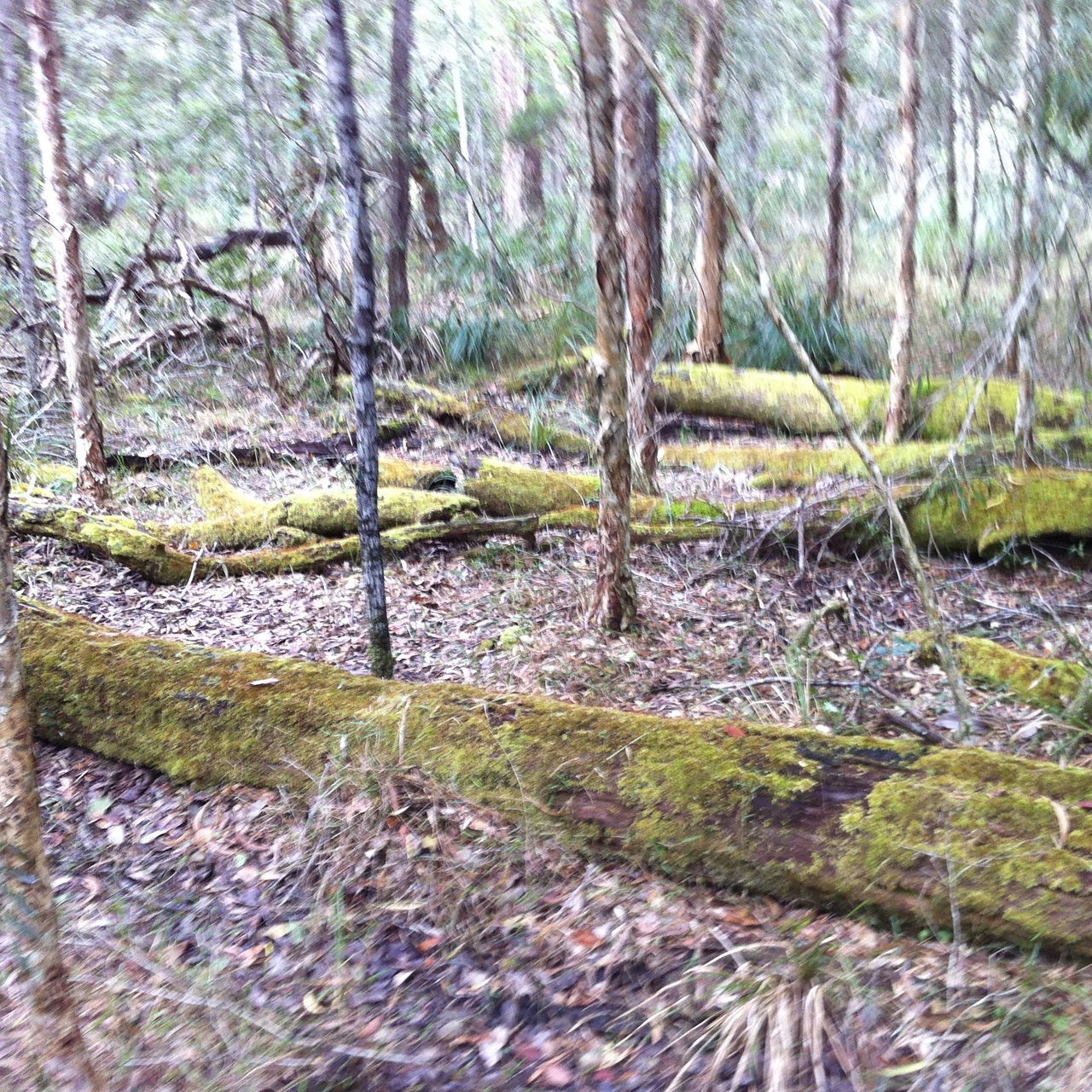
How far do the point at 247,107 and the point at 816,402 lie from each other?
8.17 m

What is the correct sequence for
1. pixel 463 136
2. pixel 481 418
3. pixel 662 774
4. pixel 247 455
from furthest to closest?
pixel 463 136
pixel 481 418
pixel 247 455
pixel 662 774

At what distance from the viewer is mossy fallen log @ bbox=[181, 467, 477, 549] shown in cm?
791

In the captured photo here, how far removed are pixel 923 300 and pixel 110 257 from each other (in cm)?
1405

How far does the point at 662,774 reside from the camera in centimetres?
382

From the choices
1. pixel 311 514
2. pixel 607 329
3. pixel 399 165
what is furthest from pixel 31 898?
pixel 399 165

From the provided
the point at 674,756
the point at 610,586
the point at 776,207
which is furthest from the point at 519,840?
the point at 776,207

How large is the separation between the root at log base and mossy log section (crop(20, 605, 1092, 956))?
5.72 ft

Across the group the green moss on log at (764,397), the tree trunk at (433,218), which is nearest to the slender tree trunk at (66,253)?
the tree trunk at (433,218)

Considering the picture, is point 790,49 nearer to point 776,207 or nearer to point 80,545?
point 776,207

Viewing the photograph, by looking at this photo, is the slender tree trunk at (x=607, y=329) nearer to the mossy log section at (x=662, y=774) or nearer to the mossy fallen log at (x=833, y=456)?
the mossy log section at (x=662, y=774)

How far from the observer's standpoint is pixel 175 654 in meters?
5.06

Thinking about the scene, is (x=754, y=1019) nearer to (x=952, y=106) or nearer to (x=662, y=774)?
(x=662, y=774)

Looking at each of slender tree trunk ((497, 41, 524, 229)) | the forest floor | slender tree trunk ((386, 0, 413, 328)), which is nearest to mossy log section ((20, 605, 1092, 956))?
the forest floor

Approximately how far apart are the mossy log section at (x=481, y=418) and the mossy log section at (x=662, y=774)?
6.64m
